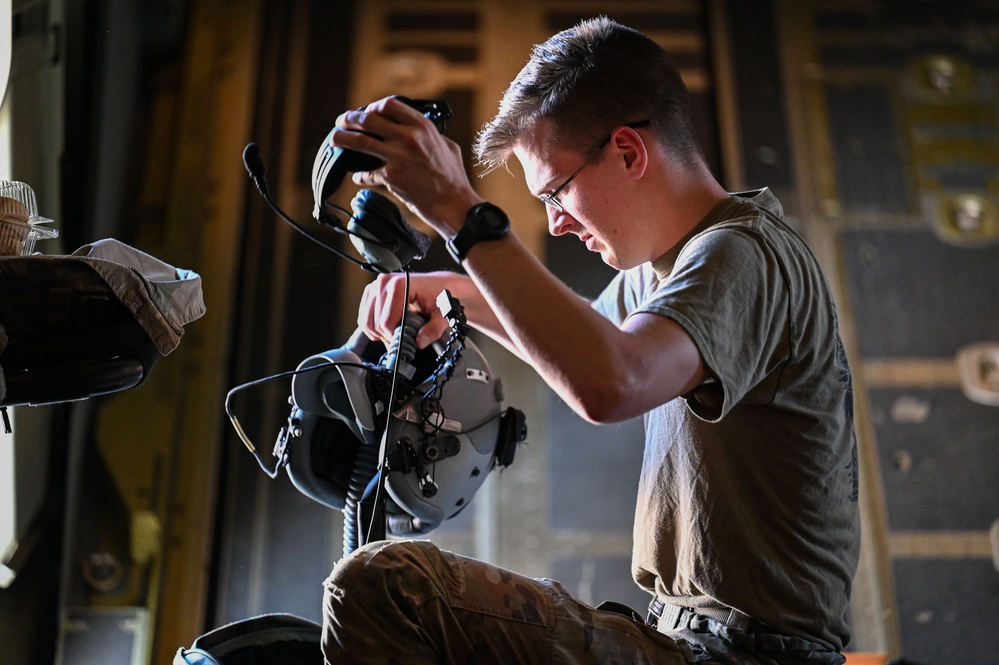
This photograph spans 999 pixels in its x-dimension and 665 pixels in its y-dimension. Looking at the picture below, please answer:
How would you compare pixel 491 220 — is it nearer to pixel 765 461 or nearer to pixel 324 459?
pixel 765 461

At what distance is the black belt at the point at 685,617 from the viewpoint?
1.17 meters

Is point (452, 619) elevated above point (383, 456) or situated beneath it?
situated beneath

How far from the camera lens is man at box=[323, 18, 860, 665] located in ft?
3.47

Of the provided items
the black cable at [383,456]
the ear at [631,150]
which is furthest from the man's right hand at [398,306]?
the ear at [631,150]

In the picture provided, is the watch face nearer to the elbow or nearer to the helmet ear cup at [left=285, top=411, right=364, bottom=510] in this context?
the elbow

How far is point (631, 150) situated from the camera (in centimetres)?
135

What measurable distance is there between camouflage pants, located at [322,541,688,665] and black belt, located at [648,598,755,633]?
0.24ft

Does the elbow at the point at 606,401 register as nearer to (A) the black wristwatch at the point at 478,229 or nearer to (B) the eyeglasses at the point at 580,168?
(A) the black wristwatch at the point at 478,229

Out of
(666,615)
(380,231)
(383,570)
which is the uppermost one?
(380,231)

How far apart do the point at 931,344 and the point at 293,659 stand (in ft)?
7.43

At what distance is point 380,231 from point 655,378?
1.45 ft

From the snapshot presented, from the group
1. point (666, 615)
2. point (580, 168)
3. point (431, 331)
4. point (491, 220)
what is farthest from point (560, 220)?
point (666, 615)

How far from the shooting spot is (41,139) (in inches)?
94.7

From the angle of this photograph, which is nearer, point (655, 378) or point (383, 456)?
point (655, 378)
